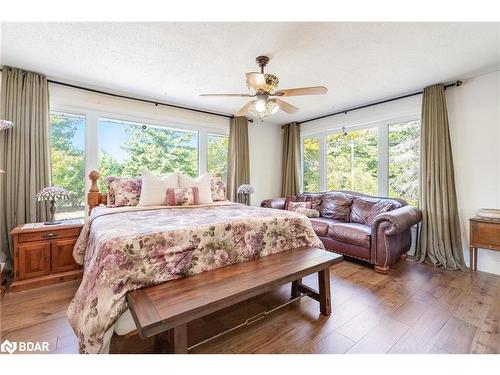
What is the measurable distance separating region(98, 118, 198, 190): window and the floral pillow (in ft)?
1.85

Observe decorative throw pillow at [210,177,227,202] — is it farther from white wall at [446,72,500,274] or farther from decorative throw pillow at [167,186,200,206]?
white wall at [446,72,500,274]

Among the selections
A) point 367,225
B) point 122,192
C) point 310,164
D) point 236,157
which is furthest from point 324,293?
point 310,164

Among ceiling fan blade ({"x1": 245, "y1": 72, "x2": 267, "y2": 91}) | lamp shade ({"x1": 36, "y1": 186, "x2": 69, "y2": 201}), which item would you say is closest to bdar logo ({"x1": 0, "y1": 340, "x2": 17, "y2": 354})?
lamp shade ({"x1": 36, "y1": 186, "x2": 69, "y2": 201})

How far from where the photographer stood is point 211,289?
1392mm

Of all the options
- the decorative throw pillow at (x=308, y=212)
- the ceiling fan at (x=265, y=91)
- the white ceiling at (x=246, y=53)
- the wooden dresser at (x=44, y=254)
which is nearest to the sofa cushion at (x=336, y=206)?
the decorative throw pillow at (x=308, y=212)

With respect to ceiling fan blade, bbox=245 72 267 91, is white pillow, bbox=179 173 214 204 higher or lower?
lower

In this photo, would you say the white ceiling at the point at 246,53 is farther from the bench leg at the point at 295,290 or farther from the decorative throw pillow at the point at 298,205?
the bench leg at the point at 295,290

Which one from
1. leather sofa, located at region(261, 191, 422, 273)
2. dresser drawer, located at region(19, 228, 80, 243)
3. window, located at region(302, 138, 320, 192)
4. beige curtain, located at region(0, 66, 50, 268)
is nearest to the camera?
dresser drawer, located at region(19, 228, 80, 243)

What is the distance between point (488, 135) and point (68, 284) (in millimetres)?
5069

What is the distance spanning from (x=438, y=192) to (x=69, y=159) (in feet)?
16.2

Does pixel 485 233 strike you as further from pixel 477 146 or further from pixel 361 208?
pixel 361 208

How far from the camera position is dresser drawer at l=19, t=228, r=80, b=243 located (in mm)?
2221

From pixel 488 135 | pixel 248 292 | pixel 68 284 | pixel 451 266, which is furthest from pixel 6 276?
pixel 488 135

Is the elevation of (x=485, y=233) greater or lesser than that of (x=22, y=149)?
lesser
